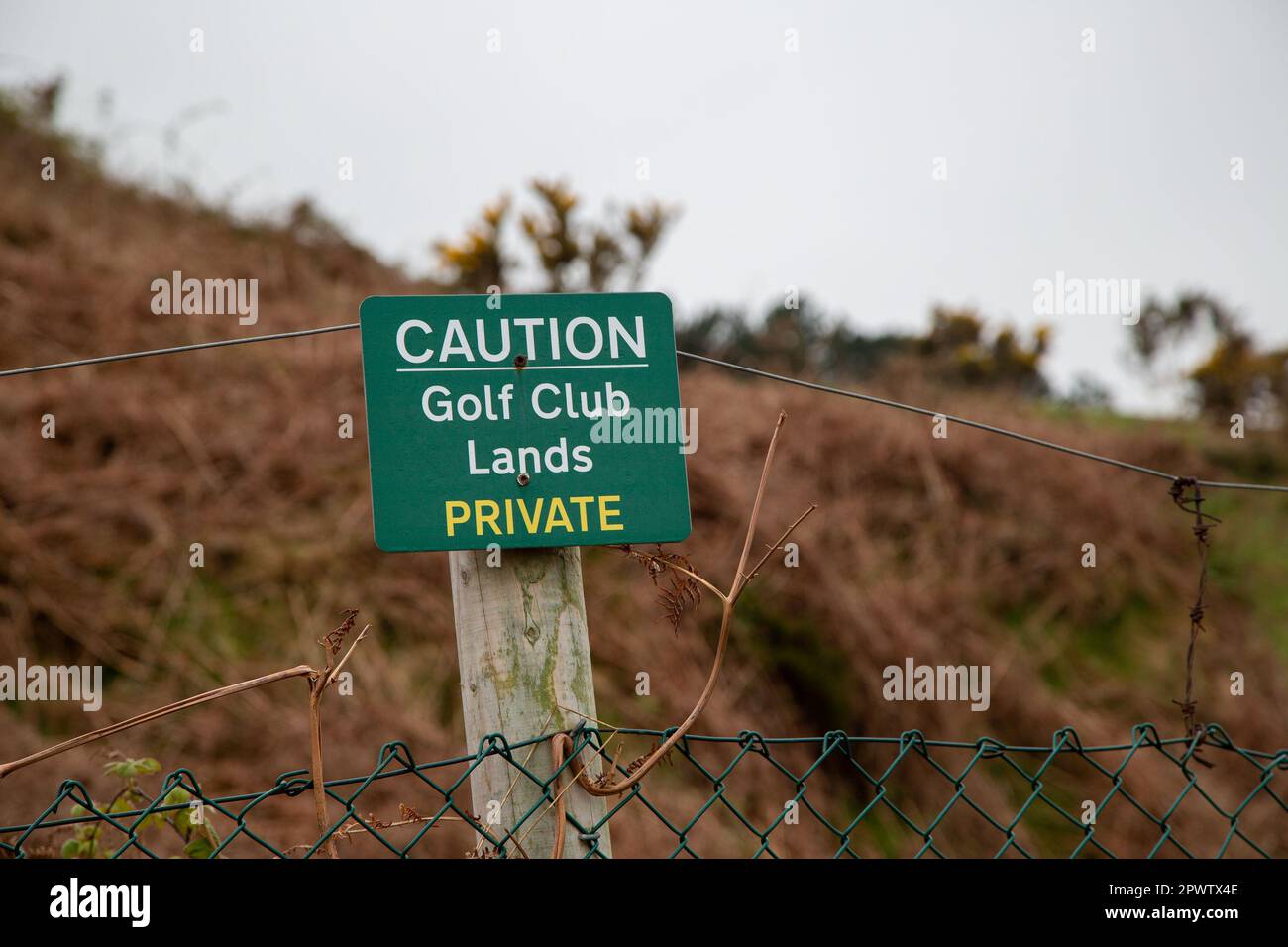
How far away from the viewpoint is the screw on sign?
4.18ft

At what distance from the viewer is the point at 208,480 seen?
492 cm

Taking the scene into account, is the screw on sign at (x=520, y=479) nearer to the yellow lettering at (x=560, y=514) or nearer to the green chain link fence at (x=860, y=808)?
the yellow lettering at (x=560, y=514)

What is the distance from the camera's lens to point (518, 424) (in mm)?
1325

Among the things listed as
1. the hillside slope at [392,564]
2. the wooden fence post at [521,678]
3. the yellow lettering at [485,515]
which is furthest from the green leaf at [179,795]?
the hillside slope at [392,564]

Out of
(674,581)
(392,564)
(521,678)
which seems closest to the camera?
(521,678)

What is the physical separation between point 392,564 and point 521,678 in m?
3.78

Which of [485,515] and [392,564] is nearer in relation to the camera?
[485,515]

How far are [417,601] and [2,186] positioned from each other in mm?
4733

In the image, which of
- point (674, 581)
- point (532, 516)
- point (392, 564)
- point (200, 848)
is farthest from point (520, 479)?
point (392, 564)

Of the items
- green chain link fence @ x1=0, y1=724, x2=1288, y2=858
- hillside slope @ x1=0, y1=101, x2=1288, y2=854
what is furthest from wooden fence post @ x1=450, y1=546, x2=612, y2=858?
hillside slope @ x1=0, y1=101, x2=1288, y2=854

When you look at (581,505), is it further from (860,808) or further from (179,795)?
(860,808)

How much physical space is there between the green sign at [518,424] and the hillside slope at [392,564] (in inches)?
85.6

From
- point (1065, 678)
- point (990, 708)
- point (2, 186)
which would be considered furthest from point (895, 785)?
point (2, 186)
